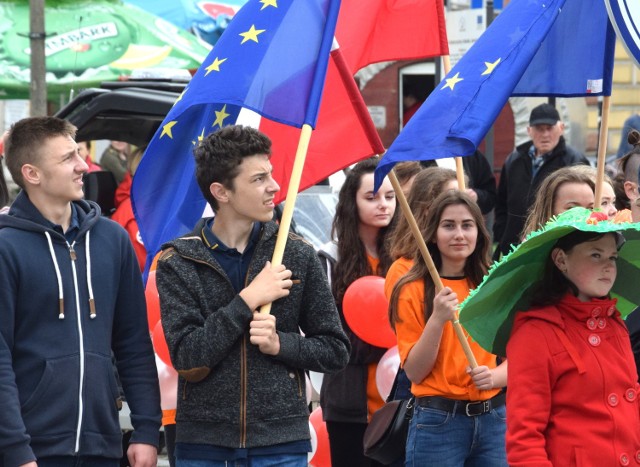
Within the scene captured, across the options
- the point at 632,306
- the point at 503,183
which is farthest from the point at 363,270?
the point at 503,183

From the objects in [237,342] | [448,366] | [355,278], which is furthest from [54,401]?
[355,278]

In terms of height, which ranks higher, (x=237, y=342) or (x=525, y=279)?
(x=525, y=279)

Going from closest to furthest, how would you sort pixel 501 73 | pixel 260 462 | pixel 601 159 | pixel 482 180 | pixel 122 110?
pixel 260 462 < pixel 501 73 < pixel 601 159 < pixel 122 110 < pixel 482 180

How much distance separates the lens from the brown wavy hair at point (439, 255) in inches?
226

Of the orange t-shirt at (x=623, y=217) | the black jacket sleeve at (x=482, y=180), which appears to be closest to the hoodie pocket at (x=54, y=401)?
the orange t-shirt at (x=623, y=217)

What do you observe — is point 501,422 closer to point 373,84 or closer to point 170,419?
point 170,419

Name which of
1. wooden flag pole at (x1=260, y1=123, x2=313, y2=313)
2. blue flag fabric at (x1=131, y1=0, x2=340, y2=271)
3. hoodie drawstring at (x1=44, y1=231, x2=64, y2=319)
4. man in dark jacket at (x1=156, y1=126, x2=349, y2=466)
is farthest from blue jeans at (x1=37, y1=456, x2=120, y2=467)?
blue flag fabric at (x1=131, y1=0, x2=340, y2=271)

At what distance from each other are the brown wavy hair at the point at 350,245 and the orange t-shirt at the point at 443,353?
98 centimetres

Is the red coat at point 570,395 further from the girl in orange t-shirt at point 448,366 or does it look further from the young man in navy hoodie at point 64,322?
the young man in navy hoodie at point 64,322

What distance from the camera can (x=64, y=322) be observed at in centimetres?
483

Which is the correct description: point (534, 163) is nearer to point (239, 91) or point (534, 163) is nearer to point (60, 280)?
point (239, 91)

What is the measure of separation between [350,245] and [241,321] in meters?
2.13

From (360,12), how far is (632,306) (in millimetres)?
2471

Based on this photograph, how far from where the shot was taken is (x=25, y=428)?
4.69m
